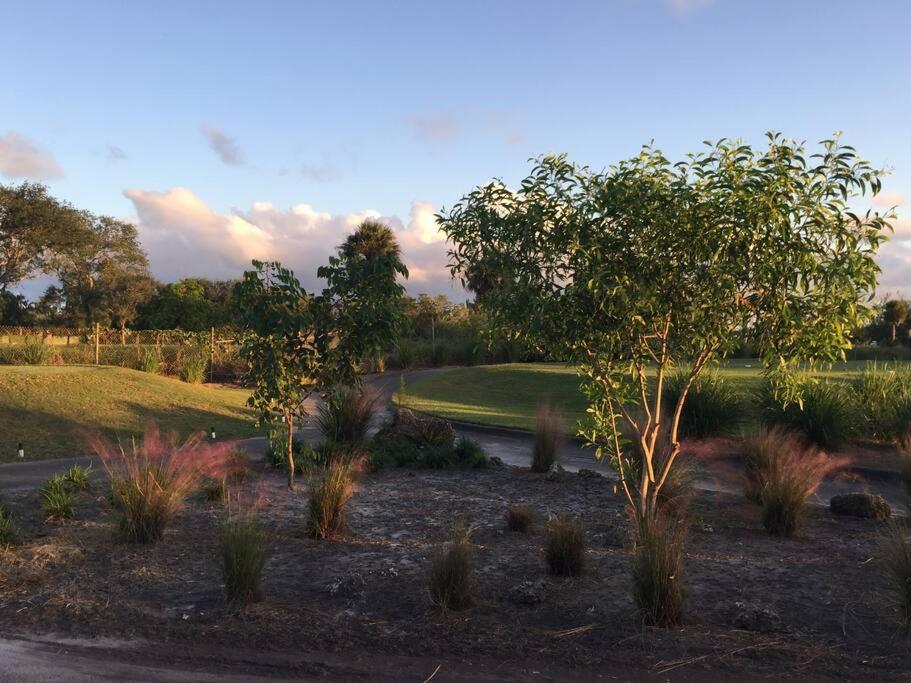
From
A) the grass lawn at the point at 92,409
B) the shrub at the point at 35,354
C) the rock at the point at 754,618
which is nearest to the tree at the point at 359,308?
the rock at the point at 754,618

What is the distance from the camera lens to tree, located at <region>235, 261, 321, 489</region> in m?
9.33

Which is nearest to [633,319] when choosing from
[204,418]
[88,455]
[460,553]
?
[460,553]

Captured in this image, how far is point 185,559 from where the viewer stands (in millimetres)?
6648

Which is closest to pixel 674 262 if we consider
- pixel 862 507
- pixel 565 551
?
pixel 565 551

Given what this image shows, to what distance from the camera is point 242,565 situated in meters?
5.42

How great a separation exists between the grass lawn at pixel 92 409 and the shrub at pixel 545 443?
25.1 ft

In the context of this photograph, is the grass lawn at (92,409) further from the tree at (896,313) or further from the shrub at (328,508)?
the tree at (896,313)

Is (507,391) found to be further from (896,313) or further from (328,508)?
(896,313)

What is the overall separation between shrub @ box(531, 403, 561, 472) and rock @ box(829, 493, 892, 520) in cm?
406

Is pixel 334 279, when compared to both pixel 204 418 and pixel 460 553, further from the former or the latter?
pixel 204 418

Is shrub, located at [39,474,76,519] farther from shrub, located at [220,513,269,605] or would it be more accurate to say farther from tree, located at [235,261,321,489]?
shrub, located at [220,513,269,605]

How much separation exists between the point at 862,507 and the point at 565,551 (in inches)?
178

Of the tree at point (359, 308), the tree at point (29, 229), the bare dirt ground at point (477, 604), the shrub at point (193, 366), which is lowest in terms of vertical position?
the bare dirt ground at point (477, 604)

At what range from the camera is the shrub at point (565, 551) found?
20.0 feet
